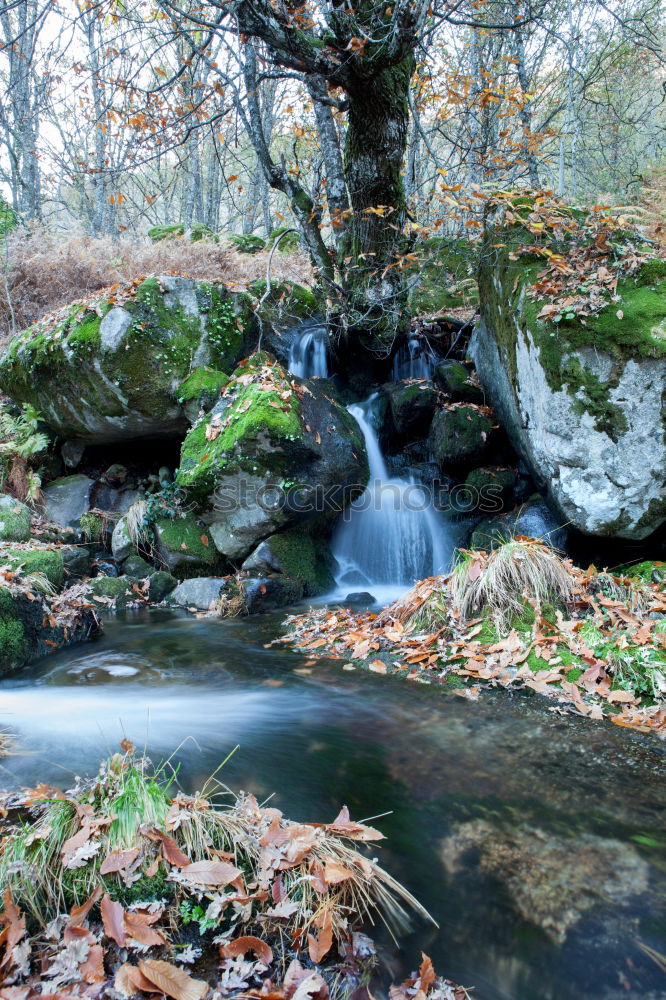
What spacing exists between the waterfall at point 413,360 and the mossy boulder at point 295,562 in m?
3.78

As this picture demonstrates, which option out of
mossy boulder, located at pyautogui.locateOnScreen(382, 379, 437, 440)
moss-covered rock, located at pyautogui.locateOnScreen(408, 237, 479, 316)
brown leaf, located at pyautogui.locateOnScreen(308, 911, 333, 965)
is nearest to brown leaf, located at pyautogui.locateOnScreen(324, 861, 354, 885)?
brown leaf, located at pyautogui.locateOnScreen(308, 911, 333, 965)

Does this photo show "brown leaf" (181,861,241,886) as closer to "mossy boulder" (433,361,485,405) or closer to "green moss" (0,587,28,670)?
"green moss" (0,587,28,670)

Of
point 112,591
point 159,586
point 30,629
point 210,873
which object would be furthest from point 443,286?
point 210,873

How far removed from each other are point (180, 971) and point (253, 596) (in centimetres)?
537

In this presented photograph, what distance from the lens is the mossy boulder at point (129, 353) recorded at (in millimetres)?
8820

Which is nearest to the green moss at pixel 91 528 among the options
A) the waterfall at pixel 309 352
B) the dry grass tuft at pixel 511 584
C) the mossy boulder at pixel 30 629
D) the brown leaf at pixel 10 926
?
the mossy boulder at pixel 30 629

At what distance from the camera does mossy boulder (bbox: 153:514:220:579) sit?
8203 millimetres

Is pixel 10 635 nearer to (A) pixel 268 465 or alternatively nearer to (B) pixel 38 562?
(B) pixel 38 562

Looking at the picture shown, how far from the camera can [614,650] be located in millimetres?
4324

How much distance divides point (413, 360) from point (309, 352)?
186cm

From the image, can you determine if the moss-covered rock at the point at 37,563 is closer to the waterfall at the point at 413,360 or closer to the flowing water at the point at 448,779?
the flowing water at the point at 448,779

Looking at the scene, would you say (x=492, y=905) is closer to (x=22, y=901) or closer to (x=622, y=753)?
(x=622, y=753)

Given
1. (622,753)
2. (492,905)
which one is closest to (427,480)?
(622,753)

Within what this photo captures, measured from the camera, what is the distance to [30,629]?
223 inches
